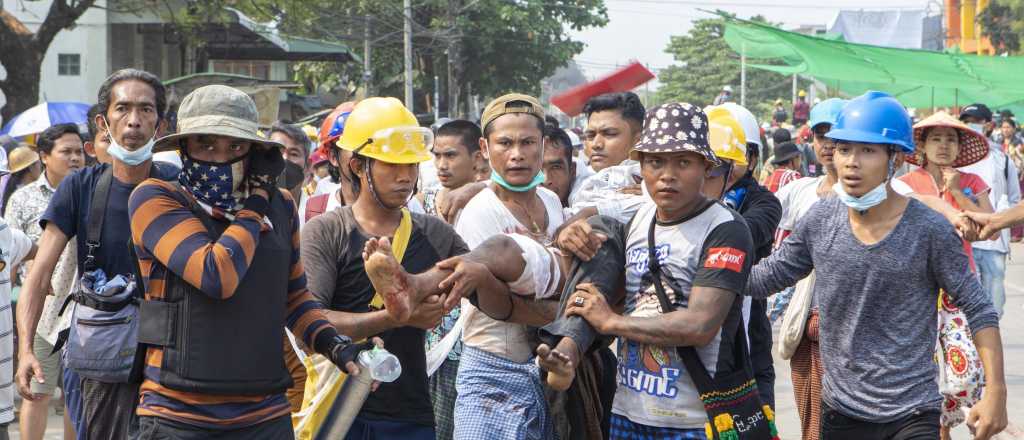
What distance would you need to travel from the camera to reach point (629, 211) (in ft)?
16.6

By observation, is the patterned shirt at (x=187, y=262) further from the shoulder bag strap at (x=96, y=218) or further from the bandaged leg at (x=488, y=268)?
the shoulder bag strap at (x=96, y=218)

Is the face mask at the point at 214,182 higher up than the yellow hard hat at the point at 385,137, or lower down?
lower down

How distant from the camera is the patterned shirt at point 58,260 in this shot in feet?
18.5

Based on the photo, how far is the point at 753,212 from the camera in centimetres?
572

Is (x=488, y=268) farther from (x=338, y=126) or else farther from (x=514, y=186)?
(x=338, y=126)

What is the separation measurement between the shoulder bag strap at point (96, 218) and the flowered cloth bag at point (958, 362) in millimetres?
4134

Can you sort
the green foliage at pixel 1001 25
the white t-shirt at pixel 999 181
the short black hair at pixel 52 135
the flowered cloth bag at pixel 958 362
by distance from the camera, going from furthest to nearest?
the green foliage at pixel 1001 25
the white t-shirt at pixel 999 181
the short black hair at pixel 52 135
the flowered cloth bag at pixel 958 362

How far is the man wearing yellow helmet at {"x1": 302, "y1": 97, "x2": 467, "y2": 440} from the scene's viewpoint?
4.54 m

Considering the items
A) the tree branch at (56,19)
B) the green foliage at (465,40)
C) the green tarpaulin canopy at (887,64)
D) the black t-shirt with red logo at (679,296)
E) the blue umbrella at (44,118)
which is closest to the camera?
the black t-shirt with red logo at (679,296)

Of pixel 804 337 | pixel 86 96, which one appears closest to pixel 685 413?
pixel 804 337

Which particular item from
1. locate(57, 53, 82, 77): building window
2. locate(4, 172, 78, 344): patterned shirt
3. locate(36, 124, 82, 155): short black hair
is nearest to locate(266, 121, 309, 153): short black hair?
locate(36, 124, 82, 155): short black hair

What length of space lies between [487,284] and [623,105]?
8.61 ft

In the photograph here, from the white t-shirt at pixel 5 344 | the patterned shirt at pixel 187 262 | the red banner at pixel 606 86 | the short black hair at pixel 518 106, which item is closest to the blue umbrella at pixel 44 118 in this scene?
the red banner at pixel 606 86

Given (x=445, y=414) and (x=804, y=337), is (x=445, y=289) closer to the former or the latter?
(x=445, y=414)
